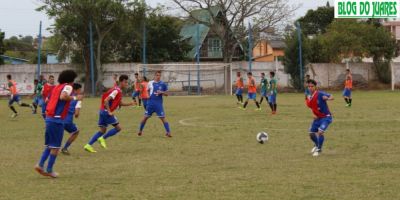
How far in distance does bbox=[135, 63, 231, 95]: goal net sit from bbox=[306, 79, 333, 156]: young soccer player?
121 ft

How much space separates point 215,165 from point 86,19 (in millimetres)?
41049

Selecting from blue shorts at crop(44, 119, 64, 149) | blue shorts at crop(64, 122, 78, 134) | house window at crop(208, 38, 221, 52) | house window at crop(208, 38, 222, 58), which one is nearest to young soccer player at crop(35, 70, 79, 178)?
blue shorts at crop(44, 119, 64, 149)

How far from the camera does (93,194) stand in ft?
29.1

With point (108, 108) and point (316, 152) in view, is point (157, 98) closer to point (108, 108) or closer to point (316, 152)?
point (108, 108)

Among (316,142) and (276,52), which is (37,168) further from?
(276,52)

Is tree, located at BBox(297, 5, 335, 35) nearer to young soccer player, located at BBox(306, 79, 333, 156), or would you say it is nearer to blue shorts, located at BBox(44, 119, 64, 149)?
young soccer player, located at BBox(306, 79, 333, 156)

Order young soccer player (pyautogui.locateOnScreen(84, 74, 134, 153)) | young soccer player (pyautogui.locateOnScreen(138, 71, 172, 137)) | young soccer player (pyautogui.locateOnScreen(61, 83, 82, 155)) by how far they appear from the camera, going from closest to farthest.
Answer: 1. young soccer player (pyautogui.locateOnScreen(61, 83, 82, 155))
2. young soccer player (pyautogui.locateOnScreen(84, 74, 134, 153))
3. young soccer player (pyautogui.locateOnScreen(138, 71, 172, 137))

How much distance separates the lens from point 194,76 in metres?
51.2

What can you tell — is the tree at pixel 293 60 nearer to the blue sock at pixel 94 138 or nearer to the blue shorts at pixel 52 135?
the blue sock at pixel 94 138

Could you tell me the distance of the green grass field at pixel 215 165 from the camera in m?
8.94

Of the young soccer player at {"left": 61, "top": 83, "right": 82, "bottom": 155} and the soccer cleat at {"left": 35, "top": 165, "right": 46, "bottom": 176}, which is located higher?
the young soccer player at {"left": 61, "top": 83, "right": 82, "bottom": 155}

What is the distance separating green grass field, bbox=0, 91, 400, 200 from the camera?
29.3 ft

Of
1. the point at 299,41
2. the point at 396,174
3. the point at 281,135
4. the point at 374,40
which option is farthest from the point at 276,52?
the point at 396,174

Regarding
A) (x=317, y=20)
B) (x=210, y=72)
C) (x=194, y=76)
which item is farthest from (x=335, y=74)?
(x=317, y=20)
